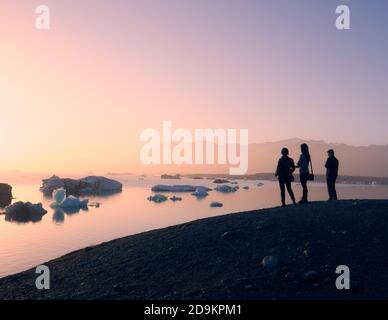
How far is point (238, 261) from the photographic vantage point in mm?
9234

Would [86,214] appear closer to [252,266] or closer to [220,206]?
[220,206]

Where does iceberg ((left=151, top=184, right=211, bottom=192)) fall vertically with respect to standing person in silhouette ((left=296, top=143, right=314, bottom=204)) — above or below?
below

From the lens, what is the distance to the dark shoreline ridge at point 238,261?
→ 7.88m

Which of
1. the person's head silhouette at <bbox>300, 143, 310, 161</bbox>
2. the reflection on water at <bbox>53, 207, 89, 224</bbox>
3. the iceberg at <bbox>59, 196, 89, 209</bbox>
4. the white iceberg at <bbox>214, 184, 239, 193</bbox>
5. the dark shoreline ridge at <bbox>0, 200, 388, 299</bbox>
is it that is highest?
the person's head silhouette at <bbox>300, 143, 310, 161</bbox>

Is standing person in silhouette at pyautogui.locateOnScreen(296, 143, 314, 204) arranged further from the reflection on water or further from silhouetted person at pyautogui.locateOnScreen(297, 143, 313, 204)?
the reflection on water

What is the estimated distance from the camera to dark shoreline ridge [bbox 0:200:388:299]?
7875 mm

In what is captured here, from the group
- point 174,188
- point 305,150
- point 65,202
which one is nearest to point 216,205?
point 65,202

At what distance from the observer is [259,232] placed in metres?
11.0

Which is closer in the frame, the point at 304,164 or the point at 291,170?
the point at 291,170

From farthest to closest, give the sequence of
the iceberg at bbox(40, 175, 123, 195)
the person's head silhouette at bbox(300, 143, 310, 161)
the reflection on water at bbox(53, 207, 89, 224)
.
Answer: the iceberg at bbox(40, 175, 123, 195) < the reflection on water at bbox(53, 207, 89, 224) < the person's head silhouette at bbox(300, 143, 310, 161)
